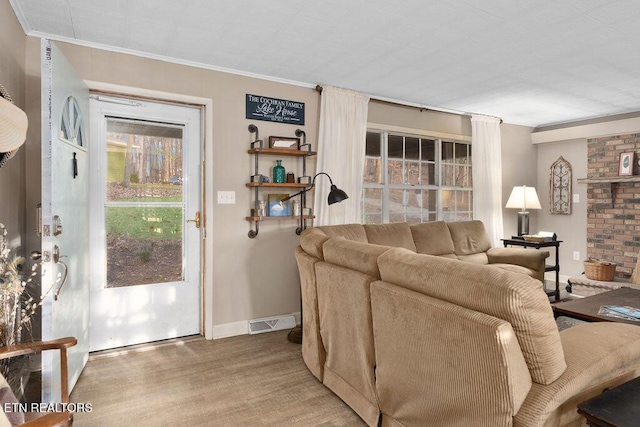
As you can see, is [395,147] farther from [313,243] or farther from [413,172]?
[313,243]

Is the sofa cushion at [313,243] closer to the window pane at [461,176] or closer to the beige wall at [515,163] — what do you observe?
the window pane at [461,176]

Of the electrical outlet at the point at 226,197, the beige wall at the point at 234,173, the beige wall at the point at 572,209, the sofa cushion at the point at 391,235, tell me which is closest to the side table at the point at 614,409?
the sofa cushion at the point at 391,235

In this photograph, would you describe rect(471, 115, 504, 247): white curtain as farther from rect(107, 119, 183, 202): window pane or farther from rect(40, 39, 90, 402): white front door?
rect(40, 39, 90, 402): white front door

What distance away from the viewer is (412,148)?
15.7ft

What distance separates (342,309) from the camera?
2168mm

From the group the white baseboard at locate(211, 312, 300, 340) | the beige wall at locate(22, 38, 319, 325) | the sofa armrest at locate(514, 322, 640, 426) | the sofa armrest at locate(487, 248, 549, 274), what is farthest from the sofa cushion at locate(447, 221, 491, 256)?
the sofa armrest at locate(514, 322, 640, 426)

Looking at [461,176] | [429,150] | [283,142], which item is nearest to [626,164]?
[461,176]

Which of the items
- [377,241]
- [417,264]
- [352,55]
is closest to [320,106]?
[352,55]

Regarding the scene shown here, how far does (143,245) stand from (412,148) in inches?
132

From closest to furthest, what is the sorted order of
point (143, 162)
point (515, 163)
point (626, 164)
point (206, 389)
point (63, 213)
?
point (63, 213) → point (206, 389) → point (143, 162) → point (626, 164) → point (515, 163)

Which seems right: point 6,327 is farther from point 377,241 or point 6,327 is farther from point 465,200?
point 465,200

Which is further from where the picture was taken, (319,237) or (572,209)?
(572,209)

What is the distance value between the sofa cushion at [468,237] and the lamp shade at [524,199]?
0.92 m

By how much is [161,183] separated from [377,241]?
2.07 m
